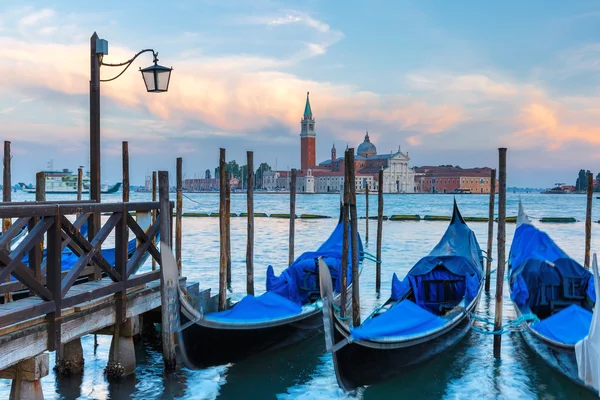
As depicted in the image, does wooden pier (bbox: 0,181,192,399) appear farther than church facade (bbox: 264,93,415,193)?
No

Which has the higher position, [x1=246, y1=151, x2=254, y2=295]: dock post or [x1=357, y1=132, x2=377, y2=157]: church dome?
[x1=357, y1=132, x2=377, y2=157]: church dome

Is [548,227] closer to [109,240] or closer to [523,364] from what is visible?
[109,240]

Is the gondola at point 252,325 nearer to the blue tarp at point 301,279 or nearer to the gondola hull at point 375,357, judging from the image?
the blue tarp at point 301,279

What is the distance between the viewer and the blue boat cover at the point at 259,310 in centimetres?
388

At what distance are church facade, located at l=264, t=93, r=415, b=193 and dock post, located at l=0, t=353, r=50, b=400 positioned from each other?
6696 cm

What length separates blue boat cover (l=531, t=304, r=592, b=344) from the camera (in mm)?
3584

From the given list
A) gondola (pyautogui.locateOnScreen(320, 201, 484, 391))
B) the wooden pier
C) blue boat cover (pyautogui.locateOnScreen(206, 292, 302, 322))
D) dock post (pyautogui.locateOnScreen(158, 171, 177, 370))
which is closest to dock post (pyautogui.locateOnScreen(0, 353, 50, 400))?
the wooden pier

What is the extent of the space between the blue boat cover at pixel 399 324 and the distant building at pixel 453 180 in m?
74.6

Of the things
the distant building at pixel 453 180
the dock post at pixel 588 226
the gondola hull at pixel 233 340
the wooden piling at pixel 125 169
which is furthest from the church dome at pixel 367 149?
the gondola hull at pixel 233 340

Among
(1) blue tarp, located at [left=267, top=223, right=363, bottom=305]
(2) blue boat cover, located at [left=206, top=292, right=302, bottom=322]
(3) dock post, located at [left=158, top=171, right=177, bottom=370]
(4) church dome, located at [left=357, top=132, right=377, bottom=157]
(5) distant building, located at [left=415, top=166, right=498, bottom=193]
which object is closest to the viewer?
(3) dock post, located at [left=158, top=171, right=177, bottom=370]

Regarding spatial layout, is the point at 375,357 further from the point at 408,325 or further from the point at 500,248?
the point at 500,248

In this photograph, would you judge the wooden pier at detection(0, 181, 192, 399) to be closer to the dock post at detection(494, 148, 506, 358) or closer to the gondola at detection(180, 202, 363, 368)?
the gondola at detection(180, 202, 363, 368)

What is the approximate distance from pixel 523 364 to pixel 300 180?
69.7 meters

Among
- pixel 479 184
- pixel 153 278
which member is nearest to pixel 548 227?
pixel 153 278
